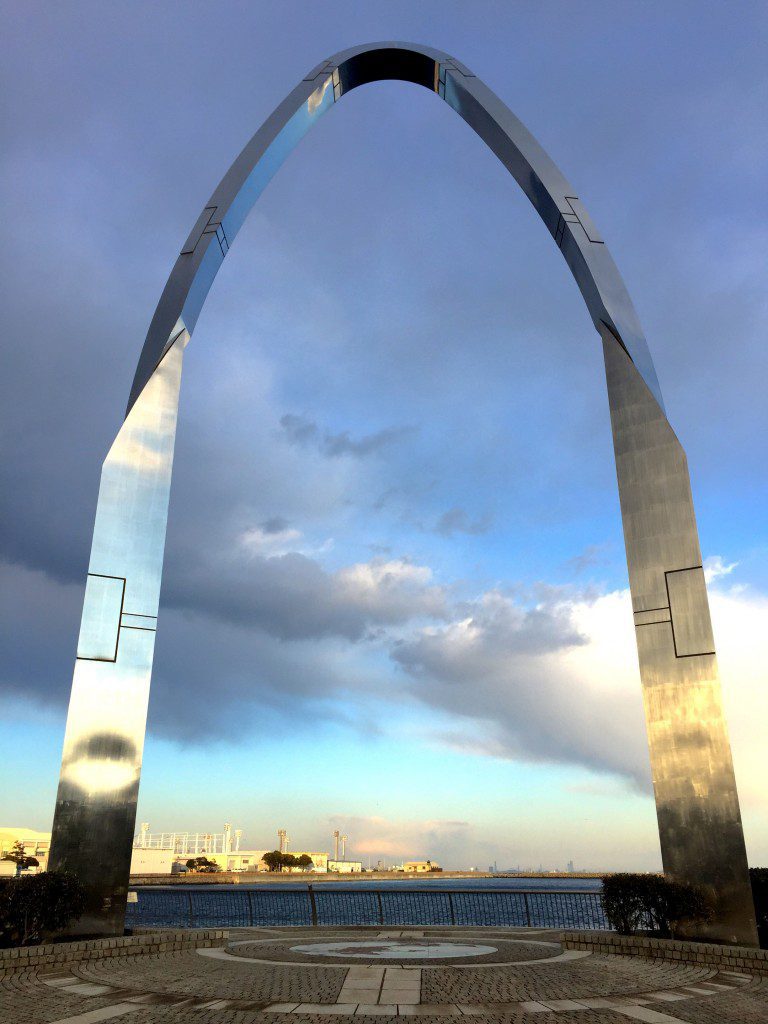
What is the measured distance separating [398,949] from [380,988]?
434 cm

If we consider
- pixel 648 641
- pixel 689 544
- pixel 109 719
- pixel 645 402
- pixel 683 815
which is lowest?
pixel 683 815

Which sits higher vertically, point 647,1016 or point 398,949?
point 647,1016

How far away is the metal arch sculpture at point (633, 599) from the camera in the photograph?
1294 centimetres

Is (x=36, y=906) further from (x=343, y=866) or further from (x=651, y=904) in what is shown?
(x=343, y=866)

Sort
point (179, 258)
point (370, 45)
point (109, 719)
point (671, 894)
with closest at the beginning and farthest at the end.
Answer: point (671, 894)
point (109, 719)
point (179, 258)
point (370, 45)

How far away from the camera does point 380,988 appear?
924 cm

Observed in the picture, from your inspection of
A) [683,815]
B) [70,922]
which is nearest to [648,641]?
[683,815]

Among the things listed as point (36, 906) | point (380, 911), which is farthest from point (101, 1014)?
point (380, 911)

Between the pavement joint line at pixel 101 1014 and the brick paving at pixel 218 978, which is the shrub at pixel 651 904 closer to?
the brick paving at pixel 218 978

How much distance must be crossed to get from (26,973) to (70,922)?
1.72 m

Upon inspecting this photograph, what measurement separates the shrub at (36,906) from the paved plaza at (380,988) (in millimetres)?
865

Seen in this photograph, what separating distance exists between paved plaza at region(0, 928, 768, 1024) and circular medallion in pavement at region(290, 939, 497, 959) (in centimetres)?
4

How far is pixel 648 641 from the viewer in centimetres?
1420

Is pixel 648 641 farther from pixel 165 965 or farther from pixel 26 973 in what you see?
pixel 26 973
